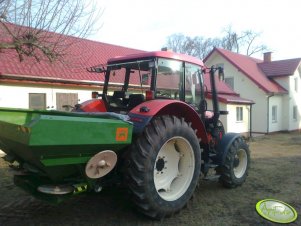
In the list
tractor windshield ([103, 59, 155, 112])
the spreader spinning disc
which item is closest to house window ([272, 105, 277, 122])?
tractor windshield ([103, 59, 155, 112])

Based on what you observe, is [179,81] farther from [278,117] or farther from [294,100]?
[294,100]

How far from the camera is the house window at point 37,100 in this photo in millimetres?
11297

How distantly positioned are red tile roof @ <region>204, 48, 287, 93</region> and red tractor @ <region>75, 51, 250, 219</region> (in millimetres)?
17067

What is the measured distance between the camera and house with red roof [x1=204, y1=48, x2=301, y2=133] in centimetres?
2214

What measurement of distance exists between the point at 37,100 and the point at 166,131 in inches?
330

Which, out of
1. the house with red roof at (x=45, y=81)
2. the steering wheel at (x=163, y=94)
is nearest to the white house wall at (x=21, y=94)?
the house with red roof at (x=45, y=81)

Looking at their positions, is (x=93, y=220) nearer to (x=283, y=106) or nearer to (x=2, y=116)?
(x=2, y=116)

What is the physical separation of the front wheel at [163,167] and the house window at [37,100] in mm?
7860

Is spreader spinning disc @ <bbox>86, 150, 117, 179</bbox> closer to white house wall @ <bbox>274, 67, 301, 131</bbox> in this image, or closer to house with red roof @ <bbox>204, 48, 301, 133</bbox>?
house with red roof @ <bbox>204, 48, 301, 133</bbox>

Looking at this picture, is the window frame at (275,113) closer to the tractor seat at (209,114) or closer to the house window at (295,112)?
the house window at (295,112)

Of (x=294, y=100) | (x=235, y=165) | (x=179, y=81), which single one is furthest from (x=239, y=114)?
(x=179, y=81)

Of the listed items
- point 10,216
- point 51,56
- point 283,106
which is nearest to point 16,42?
point 51,56

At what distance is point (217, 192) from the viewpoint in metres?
5.71

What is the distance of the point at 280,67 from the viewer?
2544 centimetres
